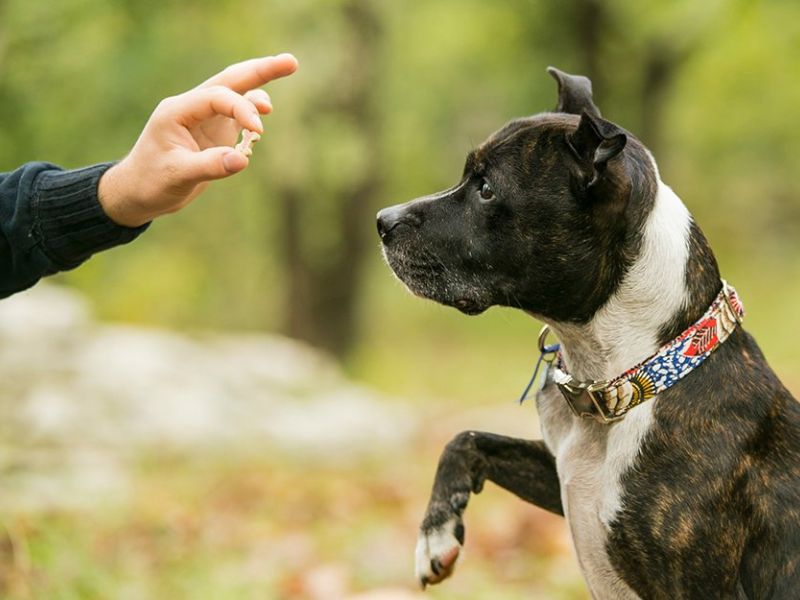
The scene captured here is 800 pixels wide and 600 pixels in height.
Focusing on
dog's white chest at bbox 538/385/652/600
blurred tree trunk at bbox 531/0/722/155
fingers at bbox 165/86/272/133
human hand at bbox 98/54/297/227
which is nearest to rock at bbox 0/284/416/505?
human hand at bbox 98/54/297/227

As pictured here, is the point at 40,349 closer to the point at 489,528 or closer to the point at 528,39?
the point at 489,528

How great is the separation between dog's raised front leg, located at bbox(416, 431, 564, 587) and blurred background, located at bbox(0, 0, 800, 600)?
1.11m

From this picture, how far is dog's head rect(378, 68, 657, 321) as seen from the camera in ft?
10.2

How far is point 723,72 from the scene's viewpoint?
18.3 m

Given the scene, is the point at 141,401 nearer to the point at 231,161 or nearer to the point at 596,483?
the point at 596,483

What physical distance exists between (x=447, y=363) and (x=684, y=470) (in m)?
17.4

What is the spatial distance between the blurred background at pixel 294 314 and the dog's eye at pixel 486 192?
0.62 metres

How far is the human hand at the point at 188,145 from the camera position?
274 centimetres

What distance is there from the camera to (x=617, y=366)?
312 cm

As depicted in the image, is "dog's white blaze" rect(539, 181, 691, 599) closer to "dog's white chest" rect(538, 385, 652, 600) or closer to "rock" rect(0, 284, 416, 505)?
"dog's white chest" rect(538, 385, 652, 600)

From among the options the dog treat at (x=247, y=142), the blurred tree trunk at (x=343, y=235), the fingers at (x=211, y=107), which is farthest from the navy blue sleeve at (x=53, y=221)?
the blurred tree trunk at (x=343, y=235)

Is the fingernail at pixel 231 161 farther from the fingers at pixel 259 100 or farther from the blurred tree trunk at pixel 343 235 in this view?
the blurred tree trunk at pixel 343 235

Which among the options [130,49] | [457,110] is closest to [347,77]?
[130,49]

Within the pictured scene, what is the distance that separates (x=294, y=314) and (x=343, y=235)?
1409 mm
